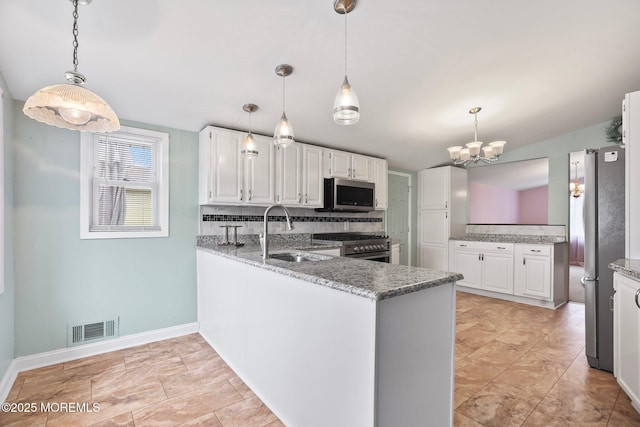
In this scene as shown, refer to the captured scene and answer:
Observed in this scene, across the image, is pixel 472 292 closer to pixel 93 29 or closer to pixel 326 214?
pixel 326 214

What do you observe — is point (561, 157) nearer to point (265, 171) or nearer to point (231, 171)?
point (265, 171)

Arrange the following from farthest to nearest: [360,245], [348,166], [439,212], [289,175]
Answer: [439,212]
[348,166]
[360,245]
[289,175]

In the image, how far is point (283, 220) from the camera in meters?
3.75

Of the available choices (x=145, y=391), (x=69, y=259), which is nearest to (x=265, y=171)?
Result: (x=69, y=259)

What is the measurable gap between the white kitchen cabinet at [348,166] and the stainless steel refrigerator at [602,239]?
2.48 m

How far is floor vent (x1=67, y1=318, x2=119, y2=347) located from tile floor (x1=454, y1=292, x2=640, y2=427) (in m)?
2.86

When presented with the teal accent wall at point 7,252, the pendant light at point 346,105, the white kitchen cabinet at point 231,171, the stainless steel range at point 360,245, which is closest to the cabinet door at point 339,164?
the stainless steel range at point 360,245

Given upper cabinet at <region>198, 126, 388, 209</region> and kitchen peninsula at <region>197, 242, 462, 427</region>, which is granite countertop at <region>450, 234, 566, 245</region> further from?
kitchen peninsula at <region>197, 242, 462, 427</region>

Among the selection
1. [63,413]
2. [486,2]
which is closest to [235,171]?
[63,413]

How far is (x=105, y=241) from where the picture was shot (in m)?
2.65

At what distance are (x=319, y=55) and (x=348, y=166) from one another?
2.13 meters

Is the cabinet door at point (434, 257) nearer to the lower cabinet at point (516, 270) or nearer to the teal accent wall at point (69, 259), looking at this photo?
the lower cabinet at point (516, 270)

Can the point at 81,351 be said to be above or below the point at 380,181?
below

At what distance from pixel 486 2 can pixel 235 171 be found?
2.46 m
